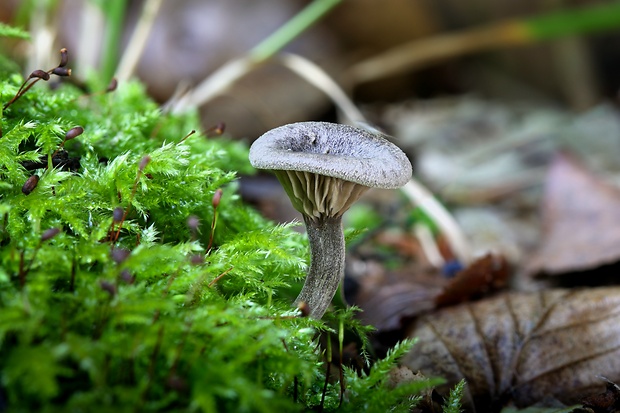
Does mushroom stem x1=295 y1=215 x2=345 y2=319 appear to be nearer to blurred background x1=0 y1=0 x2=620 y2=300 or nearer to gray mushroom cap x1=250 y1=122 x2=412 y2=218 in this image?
gray mushroom cap x1=250 y1=122 x2=412 y2=218

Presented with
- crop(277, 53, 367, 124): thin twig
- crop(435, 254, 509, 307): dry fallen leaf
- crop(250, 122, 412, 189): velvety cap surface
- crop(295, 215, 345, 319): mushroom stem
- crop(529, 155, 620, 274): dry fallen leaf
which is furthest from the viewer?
crop(277, 53, 367, 124): thin twig

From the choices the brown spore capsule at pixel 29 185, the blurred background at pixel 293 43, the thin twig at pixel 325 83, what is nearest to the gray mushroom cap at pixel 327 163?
the brown spore capsule at pixel 29 185

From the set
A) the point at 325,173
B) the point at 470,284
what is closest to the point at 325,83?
the point at 470,284

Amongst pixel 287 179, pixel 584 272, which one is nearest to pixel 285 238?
pixel 287 179

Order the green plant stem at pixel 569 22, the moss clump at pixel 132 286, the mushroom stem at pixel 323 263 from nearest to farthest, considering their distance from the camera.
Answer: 1. the moss clump at pixel 132 286
2. the mushroom stem at pixel 323 263
3. the green plant stem at pixel 569 22

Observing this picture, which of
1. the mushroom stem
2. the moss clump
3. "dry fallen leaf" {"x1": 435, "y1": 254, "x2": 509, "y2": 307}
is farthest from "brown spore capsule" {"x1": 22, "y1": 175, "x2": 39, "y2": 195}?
A: "dry fallen leaf" {"x1": 435, "y1": 254, "x2": 509, "y2": 307}

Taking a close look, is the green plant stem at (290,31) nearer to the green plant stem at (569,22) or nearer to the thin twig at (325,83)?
the thin twig at (325,83)

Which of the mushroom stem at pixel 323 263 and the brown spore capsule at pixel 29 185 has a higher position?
the brown spore capsule at pixel 29 185
